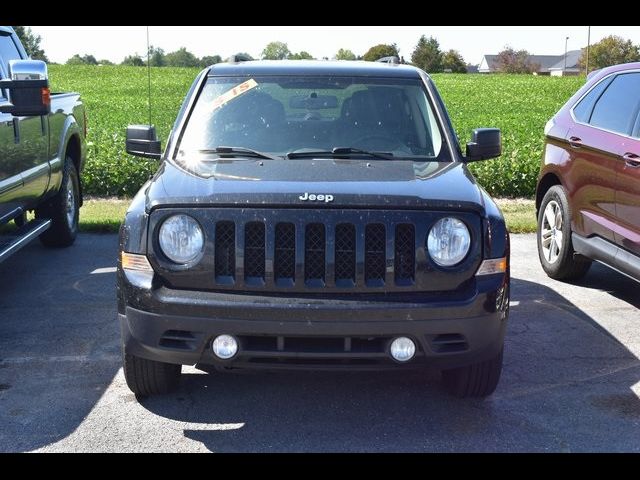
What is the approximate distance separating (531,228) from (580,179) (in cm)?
288

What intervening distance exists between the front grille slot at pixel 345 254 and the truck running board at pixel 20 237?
9.51ft

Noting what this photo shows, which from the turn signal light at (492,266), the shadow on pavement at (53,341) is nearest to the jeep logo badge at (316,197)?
the turn signal light at (492,266)

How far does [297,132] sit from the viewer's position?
16.4 feet

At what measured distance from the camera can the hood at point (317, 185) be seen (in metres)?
3.91

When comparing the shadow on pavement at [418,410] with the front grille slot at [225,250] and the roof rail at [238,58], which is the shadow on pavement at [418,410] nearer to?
the front grille slot at [225,250]

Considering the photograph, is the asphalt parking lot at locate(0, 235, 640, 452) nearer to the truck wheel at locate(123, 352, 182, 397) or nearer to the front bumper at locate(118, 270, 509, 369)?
the truck wheel at locate(123, 352, 182, 397)

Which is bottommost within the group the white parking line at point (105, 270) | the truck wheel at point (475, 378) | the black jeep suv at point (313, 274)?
the white parking line at point (105, 270)

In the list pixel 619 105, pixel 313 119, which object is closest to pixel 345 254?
pixel 313 119

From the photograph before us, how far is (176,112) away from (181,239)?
61.4ft

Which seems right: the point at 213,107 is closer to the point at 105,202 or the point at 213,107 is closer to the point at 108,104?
the point at 105,202

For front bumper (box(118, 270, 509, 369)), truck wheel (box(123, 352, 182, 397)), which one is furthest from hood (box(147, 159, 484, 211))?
truck wheel (box(123, 352, 182, 397))

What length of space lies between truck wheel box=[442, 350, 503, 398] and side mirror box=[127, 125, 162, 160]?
7.42 feet

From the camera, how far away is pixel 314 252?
3.88 meters

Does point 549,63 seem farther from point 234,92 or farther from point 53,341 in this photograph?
point 53,341
